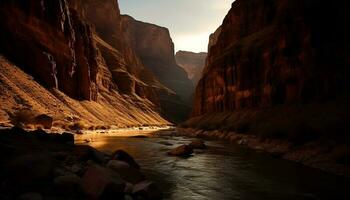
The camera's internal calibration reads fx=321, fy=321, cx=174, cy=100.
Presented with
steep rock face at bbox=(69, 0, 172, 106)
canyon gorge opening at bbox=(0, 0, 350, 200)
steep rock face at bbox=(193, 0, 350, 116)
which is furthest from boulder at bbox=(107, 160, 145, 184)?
steep rock face at bbox=(69, 0, 172, 106)

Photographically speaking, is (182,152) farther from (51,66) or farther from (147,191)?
(51,66)

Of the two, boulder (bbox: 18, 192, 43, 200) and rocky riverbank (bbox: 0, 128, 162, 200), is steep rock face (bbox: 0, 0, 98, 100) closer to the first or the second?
rocky riverbank (bbox: 0, 128, 162, 200)

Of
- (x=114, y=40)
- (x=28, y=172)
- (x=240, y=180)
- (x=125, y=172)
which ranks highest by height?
(x=114, y=40)

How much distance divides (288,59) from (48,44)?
59.6 m

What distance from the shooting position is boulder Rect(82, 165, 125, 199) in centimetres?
1052

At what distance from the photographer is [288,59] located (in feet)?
152

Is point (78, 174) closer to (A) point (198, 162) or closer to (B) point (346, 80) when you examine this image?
(A) point (198, 162)

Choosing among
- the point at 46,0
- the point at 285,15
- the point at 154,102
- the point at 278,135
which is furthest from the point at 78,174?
the point at 154,102

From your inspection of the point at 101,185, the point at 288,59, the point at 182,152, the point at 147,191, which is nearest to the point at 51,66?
the point at 288,59

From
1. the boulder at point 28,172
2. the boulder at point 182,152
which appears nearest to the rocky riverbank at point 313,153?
the boulder at point 182,152

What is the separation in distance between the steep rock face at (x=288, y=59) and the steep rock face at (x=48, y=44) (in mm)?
39858

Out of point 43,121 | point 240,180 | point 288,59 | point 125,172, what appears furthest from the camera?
point 43,121

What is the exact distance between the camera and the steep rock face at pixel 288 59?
125 feet

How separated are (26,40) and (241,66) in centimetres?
4899
